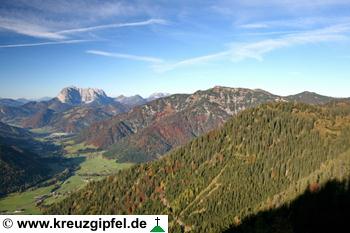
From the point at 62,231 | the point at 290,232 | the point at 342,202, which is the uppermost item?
the point at 62,231

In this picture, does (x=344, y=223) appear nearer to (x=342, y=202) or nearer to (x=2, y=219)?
(x=342, y=202)

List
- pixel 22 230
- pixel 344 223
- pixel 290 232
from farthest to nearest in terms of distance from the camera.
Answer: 1. pixel 290 232
2. pixel 344 223
3. pixel 22 230

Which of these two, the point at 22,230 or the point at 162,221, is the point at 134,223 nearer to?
the point at 162,221

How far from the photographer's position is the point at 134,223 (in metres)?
99.6

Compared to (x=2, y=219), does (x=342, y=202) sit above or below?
below

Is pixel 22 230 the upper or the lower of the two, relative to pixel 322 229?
upper

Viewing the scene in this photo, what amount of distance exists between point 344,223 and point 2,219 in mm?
151077

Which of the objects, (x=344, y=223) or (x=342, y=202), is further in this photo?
(x=342, y=202)

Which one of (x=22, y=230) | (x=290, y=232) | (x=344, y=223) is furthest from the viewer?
(x=290, y=232)

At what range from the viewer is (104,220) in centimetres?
9781

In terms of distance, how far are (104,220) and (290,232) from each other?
432ft

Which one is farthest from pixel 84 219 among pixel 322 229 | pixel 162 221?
pixel 322 229

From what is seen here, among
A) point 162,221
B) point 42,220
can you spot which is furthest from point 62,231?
point 162,221

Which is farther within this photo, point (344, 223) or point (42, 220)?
point (344, 223)
